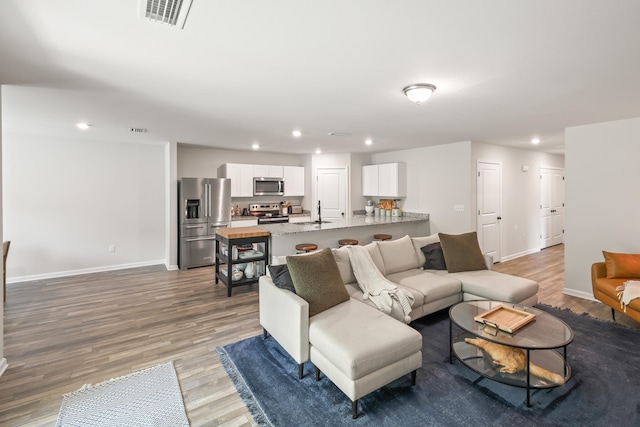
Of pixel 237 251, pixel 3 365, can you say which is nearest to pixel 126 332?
pixel 3 365

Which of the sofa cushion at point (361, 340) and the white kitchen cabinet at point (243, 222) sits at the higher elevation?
the white kitchen cabinet at point (243, 222)

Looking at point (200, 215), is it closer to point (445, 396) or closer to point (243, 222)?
point (243, 222)

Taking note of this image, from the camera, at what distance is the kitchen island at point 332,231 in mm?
4566

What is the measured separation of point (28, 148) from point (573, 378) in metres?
7.84

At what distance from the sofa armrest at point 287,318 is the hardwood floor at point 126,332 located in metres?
0.50

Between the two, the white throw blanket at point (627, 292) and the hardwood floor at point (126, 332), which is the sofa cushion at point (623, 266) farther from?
the hardwood floor at point (126, 332)

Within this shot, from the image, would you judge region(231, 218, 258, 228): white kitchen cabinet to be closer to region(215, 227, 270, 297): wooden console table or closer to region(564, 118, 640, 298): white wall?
region(215, 227, 270, 297): wooden console table

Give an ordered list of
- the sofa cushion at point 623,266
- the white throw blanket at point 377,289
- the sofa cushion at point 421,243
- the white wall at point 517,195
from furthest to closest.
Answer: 1. the white wall at point 517,195
2. the sofa cushion at point 421,243
3. the sofa cushion at point 623,266
4. the white throw blanket at point 377,289

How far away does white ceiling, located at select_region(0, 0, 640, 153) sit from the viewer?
1.62m

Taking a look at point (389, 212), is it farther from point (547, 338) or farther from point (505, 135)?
point (547, 338)

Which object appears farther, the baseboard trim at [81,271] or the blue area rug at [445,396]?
the baseboard trim at [81,271]

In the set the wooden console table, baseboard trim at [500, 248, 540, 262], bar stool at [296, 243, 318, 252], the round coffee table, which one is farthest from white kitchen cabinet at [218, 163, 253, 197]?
baseboard trim at [500, 248, 540, 262]

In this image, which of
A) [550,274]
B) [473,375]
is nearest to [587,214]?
[550,274]

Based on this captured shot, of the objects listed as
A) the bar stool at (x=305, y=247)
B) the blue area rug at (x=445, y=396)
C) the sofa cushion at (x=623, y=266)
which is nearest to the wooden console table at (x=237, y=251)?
the bar stool at (x=305, y=247)
